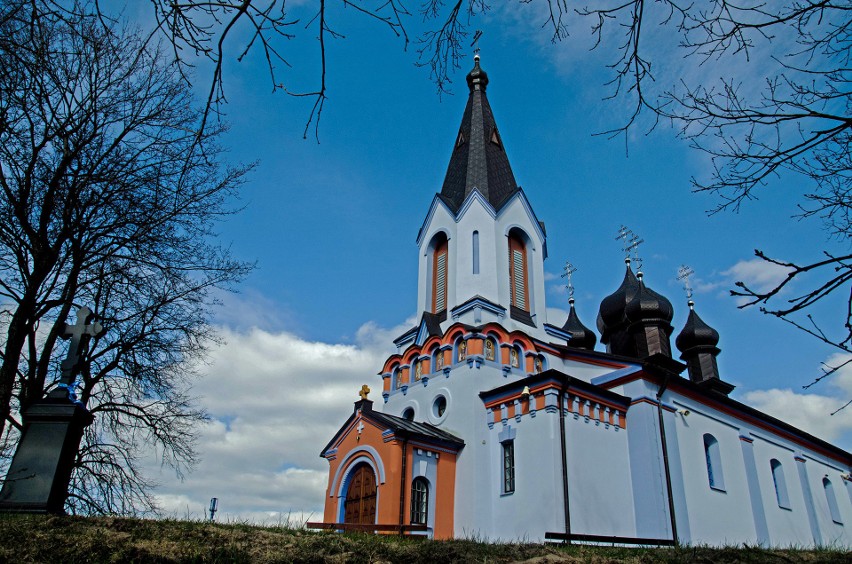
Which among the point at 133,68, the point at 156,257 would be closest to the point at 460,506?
the point at 156,257

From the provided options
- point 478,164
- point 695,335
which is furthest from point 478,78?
point 695,335

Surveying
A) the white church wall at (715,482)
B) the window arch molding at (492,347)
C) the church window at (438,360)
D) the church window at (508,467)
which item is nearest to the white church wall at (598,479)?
the church window at (508,467)

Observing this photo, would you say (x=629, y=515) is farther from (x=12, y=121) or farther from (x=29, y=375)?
(x=12, y=121)

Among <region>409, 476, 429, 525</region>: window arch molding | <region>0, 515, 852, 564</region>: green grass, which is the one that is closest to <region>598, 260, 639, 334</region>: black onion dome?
<region>409, 476, 429, 525</region>: window arch molding

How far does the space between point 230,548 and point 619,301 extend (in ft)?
81.1

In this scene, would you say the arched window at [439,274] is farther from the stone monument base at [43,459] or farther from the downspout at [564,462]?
the stone monument base at [43,459]

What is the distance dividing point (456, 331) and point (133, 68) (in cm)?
1189

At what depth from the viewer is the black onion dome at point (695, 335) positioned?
3031cm

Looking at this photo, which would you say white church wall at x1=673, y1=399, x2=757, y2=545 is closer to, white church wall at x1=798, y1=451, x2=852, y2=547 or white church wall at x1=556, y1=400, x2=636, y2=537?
white church wall at x1=556, y1=400, x2=636, y2=537

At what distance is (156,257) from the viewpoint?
10.2 metres

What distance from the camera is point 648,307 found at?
84.1ft

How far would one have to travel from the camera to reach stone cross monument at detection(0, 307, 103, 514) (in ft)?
24.0

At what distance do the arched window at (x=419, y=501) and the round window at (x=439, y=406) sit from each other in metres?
2.78

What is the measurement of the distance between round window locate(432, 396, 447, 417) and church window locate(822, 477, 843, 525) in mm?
18555
